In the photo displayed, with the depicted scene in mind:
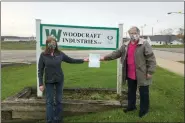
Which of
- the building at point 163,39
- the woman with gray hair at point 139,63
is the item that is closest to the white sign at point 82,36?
the woman with gray hair at point 139,63

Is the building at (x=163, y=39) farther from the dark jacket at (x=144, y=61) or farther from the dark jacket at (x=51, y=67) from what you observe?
the dark jacket at (x=51, y=67)

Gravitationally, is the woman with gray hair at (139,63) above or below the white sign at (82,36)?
below

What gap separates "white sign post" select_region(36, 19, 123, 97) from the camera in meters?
6.32

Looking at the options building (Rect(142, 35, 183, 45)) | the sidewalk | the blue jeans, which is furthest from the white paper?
building (Rect(142, 35, 183, 45))

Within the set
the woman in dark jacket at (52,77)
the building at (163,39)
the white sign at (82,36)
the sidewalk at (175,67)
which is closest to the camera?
the woman in dark jacket at (52,77)

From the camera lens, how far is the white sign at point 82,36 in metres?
6.33

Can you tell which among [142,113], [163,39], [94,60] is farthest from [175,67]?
[163,39]

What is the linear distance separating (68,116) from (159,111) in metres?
1.74

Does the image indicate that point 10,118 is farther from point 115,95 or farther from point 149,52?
point 149,52

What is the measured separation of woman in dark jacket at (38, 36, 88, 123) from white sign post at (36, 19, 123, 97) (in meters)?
1.19

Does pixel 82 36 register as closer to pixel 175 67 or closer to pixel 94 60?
pixel 94 60

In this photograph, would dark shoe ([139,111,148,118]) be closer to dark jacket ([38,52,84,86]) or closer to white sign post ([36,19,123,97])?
dark jacket ([38,52,84,86])

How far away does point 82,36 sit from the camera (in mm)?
6414

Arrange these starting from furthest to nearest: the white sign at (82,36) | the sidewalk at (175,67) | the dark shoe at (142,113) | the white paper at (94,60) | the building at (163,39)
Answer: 1. the building at (163,39)
2. the sidewalk at (175,67)
3. the white sign at (82,36)
4. the white paper at (94,60)
5. the dark shoe at (142,113)
